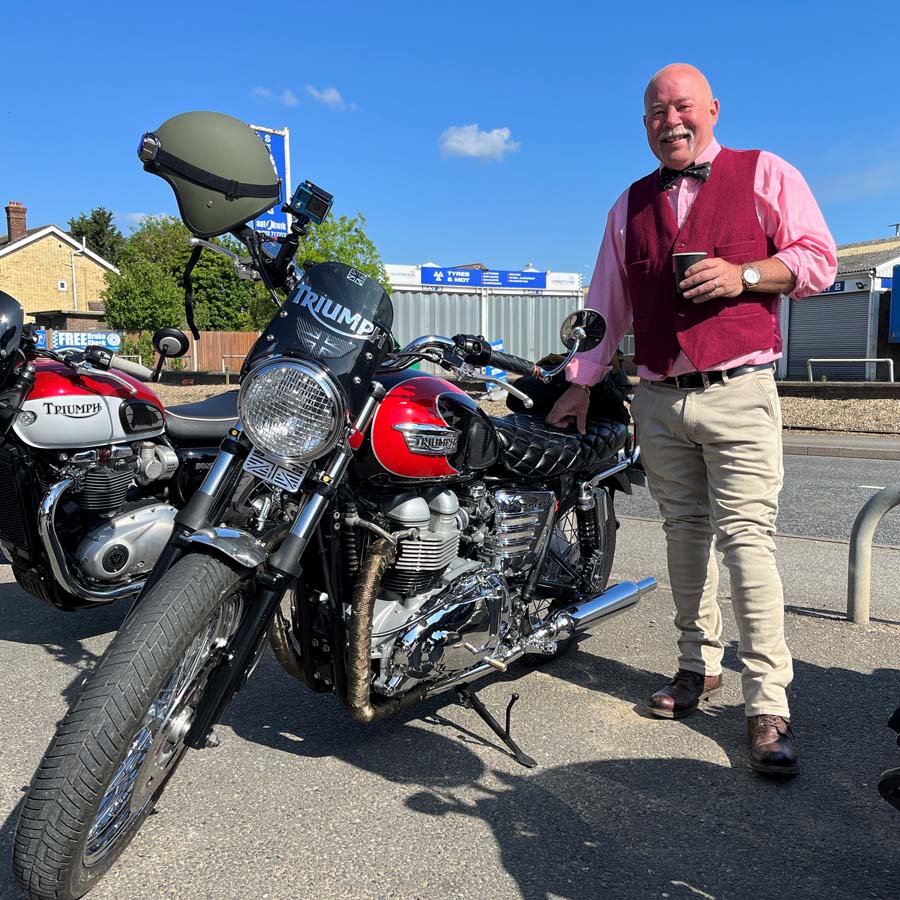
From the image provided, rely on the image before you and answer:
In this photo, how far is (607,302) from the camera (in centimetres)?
334

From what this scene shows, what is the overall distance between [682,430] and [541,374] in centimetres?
74

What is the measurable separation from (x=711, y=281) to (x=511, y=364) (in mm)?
711

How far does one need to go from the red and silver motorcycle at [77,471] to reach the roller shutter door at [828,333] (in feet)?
85.6

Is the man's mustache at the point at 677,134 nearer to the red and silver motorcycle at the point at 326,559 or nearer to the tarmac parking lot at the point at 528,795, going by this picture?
the red and silver motorcycle at the point at 326,559

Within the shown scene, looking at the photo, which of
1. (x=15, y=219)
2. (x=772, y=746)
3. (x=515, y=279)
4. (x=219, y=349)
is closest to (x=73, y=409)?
(x=772, y=746)

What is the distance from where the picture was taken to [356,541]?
99.3 inches

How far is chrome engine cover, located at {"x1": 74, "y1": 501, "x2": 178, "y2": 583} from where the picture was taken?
3625mm

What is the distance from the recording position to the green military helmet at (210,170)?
2.32 metres

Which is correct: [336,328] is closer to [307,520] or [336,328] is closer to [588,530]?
[307,520]

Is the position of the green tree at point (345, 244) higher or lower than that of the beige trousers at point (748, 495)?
higher

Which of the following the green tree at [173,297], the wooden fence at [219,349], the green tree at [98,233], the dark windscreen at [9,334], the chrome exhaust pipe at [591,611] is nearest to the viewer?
the chrome exhaust pipe at [591,611]

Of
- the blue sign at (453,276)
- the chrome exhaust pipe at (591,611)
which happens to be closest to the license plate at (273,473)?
the chrome exhaust pipe at (591,611)

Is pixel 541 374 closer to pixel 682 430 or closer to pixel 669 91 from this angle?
pixel 682 430

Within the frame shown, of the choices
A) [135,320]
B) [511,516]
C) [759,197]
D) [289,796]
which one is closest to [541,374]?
[511,516]
